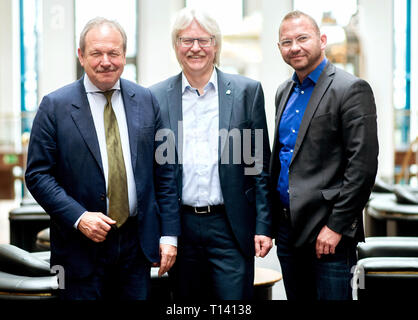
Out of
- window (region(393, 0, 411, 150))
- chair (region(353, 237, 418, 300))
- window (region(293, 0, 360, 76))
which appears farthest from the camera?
window (region(393, 0, 411, 150))

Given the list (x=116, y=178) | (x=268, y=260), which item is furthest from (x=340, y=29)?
(x=116, y=178)

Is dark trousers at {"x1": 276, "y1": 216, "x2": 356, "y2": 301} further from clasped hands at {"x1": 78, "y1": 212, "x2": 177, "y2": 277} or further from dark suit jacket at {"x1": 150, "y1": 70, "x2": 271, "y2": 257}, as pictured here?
clasped hands at {"x1": 78, "y1": 212, "x2": 177, "y2": 277}

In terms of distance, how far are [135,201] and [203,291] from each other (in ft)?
1.71

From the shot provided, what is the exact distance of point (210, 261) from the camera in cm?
222

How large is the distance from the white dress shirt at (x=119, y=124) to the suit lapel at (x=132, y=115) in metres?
0.02

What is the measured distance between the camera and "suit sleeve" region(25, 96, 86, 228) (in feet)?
6.12

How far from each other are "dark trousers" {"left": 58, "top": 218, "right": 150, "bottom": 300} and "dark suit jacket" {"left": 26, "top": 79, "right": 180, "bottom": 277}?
30 mm

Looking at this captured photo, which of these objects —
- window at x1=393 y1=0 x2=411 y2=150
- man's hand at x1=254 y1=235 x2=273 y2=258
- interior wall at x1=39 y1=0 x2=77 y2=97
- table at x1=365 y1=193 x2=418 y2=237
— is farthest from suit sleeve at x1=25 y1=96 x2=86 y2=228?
window at x1=393 y1=0 x2=411 y2=150

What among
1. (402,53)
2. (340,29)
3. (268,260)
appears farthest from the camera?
(402,53)

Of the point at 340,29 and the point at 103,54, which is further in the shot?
the point at 340,29

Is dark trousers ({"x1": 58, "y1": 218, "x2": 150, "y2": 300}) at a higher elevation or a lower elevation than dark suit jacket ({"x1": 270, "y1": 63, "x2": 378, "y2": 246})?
lower

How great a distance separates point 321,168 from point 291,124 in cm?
22

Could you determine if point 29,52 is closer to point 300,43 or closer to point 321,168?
point 300,43

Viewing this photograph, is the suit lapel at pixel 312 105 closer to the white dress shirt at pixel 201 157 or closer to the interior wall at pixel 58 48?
the white dress shirt at pixel 201 157
